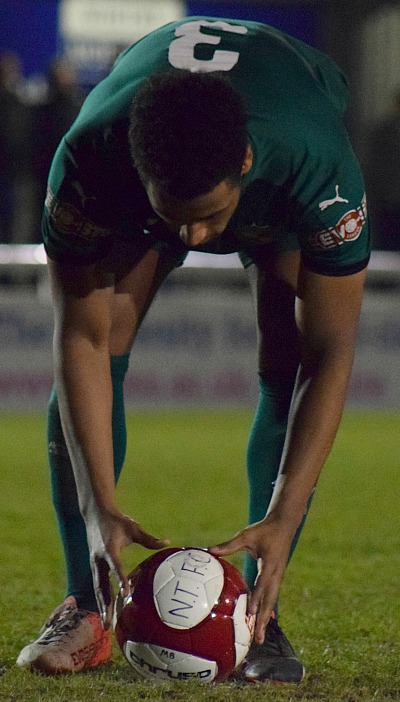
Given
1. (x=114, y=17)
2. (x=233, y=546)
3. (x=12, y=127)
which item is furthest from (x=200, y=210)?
(x=114, y=17)

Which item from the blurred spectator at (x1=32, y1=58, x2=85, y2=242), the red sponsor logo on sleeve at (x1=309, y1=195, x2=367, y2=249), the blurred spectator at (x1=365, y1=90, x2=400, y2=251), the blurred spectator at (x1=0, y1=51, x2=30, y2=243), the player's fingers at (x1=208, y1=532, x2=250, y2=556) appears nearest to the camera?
the player's fingers at (x1=208, y1=532, x2=250, y2=556)

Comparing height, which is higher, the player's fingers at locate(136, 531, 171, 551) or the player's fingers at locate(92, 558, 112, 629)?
the player's fingers at locate(136, 531, 171, 551)

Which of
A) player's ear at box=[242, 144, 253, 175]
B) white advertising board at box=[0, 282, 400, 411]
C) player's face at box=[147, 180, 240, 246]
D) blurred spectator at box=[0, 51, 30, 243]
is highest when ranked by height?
player's ear at box=[242, 144, 253, 175]

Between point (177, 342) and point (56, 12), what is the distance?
8044 millimetres

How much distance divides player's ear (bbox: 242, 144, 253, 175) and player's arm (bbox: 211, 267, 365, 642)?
0.41 m

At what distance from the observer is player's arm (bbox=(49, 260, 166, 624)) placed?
3.00 m

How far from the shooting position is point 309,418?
3021 mm

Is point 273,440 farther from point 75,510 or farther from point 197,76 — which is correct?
point 197,76

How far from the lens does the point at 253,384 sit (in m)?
10.3

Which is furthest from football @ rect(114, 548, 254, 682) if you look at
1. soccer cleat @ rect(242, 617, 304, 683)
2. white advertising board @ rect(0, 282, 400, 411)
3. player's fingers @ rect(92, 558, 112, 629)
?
white advertising board @ rect(0, 282, 400, 411)

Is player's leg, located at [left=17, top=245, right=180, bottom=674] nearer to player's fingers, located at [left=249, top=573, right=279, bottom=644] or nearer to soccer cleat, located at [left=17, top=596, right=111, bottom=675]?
soccer cleat, located at [left=17, top=596, right=111, bottom=675]

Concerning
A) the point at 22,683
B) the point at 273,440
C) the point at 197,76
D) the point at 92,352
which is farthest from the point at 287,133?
the point at 22,683

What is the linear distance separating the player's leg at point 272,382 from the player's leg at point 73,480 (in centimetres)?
31

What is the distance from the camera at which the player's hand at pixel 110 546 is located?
9.59ft
